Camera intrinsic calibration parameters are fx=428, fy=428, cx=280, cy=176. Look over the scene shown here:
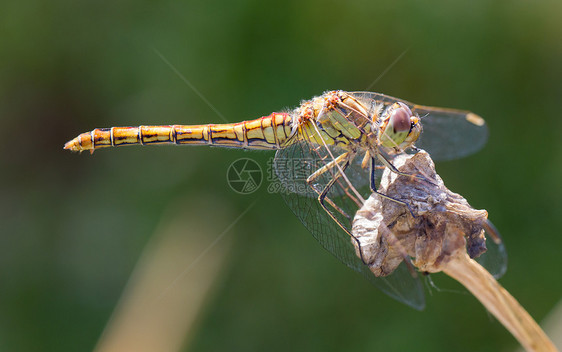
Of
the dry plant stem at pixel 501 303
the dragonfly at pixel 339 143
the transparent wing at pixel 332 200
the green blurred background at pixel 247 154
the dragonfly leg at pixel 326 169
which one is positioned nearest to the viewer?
the dry plant stem at pixel 501 303

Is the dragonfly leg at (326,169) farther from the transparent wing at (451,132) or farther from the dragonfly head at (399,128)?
the transparent wing at (451,132)

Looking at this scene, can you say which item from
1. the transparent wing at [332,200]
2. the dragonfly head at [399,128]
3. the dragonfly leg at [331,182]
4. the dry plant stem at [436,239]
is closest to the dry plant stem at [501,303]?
the dry plant stem at [436,239]

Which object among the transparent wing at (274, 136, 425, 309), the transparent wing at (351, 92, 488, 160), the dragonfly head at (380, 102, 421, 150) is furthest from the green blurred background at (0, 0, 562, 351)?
the dragonfly head at (380, 102, 421, 150)

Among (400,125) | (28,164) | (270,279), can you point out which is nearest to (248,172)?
(270,279)

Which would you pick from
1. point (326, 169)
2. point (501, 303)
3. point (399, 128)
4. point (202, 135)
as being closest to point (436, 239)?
point (501, 303)

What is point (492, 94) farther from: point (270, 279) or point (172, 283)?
point (172, 283)

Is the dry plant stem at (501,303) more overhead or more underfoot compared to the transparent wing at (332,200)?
more underfoot
